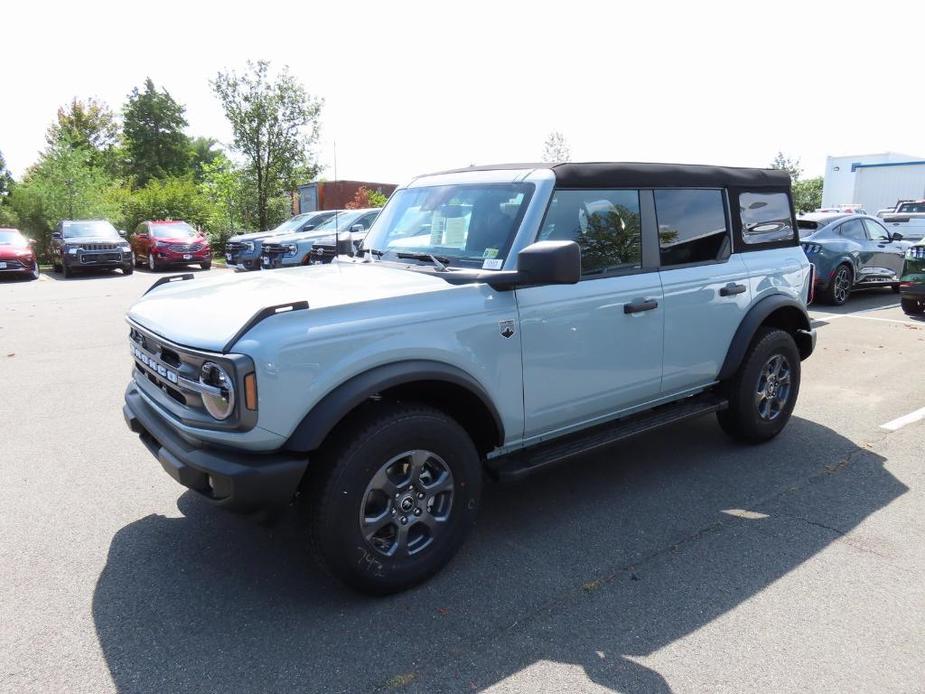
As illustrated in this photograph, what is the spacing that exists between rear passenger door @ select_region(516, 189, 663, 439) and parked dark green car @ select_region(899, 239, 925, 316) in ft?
29.0

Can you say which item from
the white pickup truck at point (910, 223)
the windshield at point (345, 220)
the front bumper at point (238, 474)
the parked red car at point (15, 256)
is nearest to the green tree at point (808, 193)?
the white pickup truck at point (910, 223)

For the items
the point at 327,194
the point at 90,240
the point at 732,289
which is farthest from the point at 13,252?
the point at 732,289

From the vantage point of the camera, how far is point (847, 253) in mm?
12039

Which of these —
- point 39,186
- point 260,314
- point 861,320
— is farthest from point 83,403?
point 39,186

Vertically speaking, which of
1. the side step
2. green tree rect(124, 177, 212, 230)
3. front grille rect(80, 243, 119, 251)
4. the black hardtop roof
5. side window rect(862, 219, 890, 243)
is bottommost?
the side step

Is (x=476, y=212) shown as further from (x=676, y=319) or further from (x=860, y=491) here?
(x=860, y=491)

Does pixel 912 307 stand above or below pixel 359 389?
below

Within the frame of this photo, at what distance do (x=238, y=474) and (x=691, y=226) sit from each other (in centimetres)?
320

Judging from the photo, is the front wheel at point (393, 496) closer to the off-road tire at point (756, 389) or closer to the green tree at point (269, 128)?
the off-road tire at point (756, 389)

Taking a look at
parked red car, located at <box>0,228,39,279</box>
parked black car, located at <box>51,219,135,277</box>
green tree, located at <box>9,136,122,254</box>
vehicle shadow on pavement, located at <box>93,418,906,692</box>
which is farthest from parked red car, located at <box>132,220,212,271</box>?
vehicle shadow on pavement, located at <box>93,418,906,692</box>

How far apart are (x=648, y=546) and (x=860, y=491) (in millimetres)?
1645

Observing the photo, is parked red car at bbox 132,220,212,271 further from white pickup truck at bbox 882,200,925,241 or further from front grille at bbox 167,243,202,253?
white pickup truck at bbox 882,200,925,241

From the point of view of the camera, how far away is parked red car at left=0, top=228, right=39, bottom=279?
1833 cm

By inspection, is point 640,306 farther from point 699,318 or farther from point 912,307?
point 912,307
